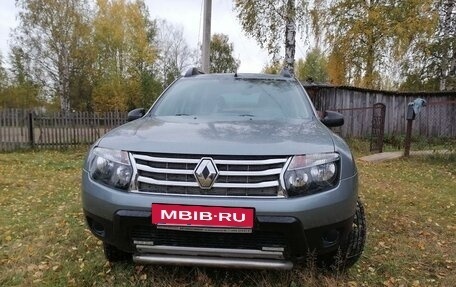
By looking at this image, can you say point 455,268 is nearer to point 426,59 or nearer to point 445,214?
point 445,214

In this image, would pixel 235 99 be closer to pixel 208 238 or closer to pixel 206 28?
pixel 208 238

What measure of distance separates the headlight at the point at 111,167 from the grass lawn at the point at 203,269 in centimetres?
85

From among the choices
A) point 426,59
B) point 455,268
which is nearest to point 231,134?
point 455,268

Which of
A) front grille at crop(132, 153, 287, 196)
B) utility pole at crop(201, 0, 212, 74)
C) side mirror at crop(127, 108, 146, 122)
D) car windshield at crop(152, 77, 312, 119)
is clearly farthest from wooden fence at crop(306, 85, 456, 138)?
front grille at crop(132, 153, 287, 196)

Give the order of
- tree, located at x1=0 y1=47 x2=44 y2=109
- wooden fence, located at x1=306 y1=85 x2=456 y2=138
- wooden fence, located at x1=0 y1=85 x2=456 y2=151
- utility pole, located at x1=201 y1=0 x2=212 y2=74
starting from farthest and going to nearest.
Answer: tree, located at x1=0 y1=47 x2=44 y2=109, wooden fence, located at x1=306 y1=85 x2=456 y2=138, wooden fence, located at x1=0 y1=85 x2=456 y2=151, utility pole, located at x1=201 y1=0 x2=212 y2=74

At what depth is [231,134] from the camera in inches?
98.9

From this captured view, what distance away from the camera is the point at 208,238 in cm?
229

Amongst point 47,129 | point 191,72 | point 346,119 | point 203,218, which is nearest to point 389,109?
point 346,119

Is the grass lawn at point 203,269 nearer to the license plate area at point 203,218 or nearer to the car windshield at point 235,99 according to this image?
the license plate area at point 203,218

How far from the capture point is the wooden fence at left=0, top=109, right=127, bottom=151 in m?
12.6

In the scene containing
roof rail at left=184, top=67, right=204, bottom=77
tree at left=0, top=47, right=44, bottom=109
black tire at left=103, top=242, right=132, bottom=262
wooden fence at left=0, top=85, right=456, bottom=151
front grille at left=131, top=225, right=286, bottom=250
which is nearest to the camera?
front grille at left=131, top=225, right=286, bottom=250

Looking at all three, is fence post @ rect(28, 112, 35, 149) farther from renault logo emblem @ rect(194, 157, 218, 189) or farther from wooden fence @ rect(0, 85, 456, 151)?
renault logo emblem @ rect(194, 157, 218, 189)

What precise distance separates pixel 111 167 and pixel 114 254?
877mm

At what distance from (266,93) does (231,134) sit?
50.3 inches
